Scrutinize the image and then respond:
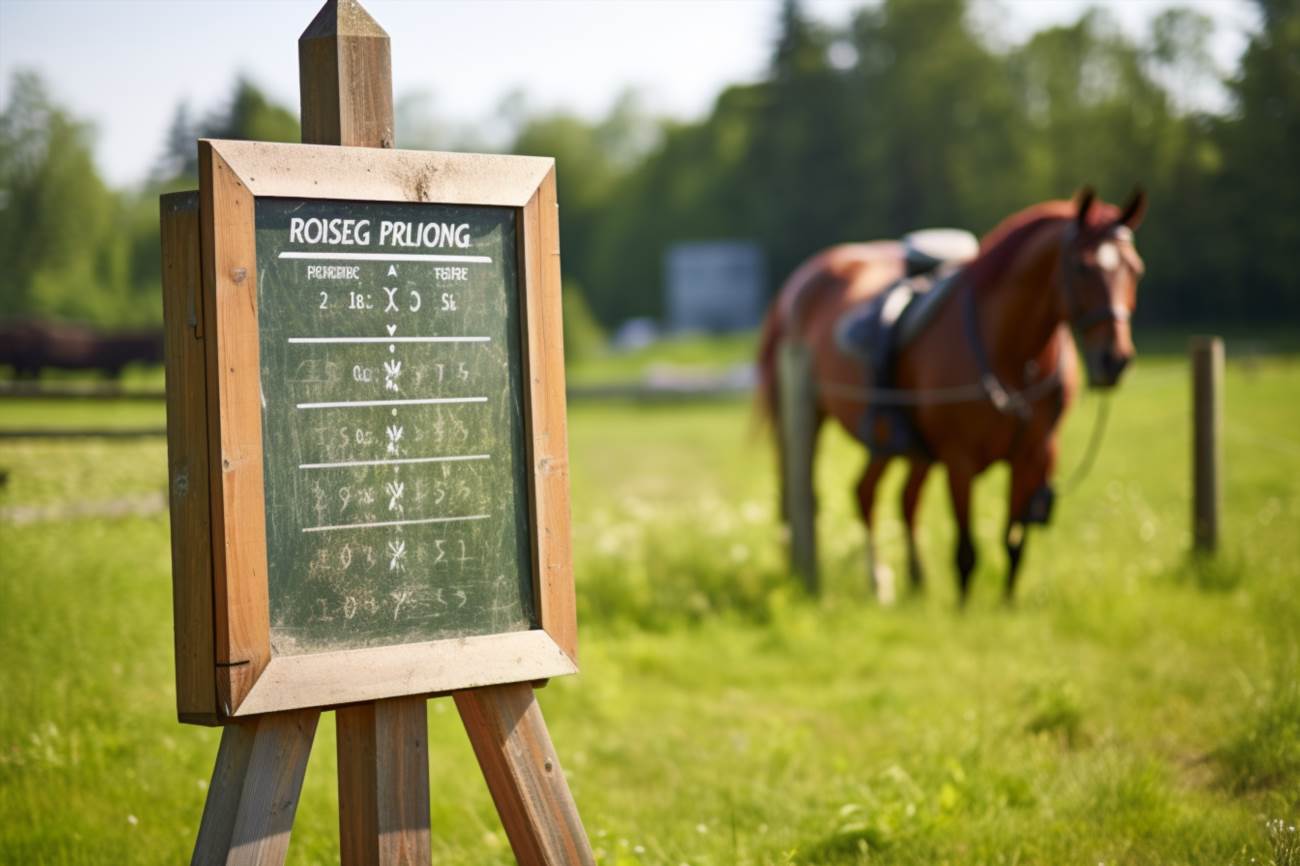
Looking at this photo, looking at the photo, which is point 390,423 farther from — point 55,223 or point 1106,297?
point 55,223

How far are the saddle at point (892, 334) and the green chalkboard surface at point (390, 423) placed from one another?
15.4ft

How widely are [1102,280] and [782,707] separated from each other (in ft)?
8.60

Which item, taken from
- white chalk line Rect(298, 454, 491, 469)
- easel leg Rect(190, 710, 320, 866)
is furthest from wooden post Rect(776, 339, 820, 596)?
easel leg Rect(190, 710, 320, 866)

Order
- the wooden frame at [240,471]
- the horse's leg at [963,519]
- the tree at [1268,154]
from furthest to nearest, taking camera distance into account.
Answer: the tree at [1268,154], the horse's leg at [963,519], the wooden frame at [240,471]

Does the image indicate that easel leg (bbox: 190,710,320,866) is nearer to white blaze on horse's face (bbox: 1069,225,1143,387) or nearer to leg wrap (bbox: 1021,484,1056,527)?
white blaze on horse's face (bbox: 1069,225,1143,387)

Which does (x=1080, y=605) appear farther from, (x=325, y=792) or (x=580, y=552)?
(x=325, y=792)

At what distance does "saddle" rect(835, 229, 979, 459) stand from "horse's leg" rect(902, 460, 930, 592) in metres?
0.33

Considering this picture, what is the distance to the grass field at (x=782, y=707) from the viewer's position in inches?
147

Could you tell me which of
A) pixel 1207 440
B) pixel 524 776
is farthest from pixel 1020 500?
pixel 524 776

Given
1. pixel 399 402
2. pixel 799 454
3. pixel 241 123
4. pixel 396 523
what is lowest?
pixel 799 454

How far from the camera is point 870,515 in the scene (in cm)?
823

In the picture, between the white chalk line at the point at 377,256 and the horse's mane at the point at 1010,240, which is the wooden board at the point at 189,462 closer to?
the white chalk line at the point at 377,256

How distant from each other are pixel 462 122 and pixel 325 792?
80.3 meters

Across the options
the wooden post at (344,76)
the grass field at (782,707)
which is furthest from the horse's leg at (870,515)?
the wooden post at (344,76)
